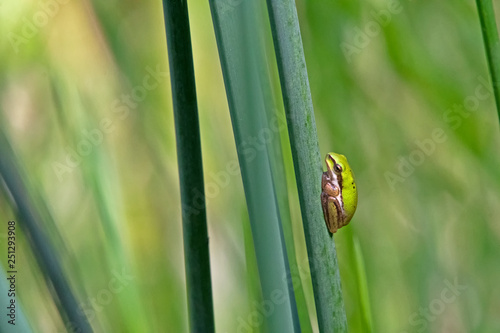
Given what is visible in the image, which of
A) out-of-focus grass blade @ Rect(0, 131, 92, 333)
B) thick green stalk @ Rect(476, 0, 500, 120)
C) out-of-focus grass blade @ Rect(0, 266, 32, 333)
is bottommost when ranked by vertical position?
out-of-focus grass blade @ Rect(0, 266, 32, 333)

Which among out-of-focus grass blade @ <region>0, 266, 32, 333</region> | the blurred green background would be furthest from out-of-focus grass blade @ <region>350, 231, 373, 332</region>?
out-of-focus grass blade @ <region>0, 266, 32, 333</region>

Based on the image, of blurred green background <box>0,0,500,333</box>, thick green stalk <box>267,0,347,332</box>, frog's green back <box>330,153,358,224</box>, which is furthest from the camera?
blurred green background <box>0,0,500,333</box>

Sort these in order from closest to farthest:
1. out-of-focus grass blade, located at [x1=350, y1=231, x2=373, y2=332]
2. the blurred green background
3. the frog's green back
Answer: the frog's green back, out-of-focus grass blade, located at [x1=350, y1=231, x2=373, y2=332], the blurred green background

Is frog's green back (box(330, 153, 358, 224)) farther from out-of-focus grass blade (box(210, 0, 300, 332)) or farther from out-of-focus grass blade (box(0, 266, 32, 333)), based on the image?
out-of-focus grass blade (box(0, 266, 32, 333))

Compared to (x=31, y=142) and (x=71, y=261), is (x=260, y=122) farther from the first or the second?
(x=31, y=142)

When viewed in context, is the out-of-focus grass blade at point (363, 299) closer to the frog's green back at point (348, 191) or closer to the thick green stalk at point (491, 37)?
the frog's green back at point (348, 191)

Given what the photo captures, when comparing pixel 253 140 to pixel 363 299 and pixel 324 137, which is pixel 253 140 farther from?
pixel 324 137
